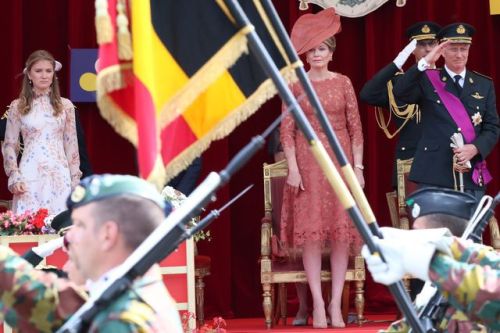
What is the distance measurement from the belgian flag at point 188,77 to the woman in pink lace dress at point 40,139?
3379 mm

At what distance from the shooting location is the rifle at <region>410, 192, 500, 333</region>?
332 centimetres

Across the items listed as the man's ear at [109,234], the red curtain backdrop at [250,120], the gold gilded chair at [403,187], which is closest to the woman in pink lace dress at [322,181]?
the gold gilded chair at [403,187]

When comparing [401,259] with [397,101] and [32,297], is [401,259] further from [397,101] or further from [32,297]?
[397,101]

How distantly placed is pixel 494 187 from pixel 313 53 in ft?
7.82

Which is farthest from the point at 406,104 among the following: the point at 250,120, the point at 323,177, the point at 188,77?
the point at 188,77

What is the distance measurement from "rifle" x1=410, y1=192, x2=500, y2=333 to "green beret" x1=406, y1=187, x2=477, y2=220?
128 mm

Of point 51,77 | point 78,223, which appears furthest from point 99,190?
point 51,77

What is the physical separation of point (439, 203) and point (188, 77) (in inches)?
34.1

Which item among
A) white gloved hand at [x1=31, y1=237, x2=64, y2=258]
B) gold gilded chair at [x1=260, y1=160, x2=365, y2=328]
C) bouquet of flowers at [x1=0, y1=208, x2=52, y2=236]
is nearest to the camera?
white gloved hand at [x1=31, y1=237, x2=64, y2=258]

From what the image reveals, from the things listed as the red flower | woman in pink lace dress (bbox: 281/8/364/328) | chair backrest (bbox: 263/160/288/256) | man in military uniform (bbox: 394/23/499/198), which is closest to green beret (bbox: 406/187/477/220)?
the red flower

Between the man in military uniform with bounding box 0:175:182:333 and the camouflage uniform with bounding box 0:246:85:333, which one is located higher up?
the man in military uniform with bounding box 0:175:182:333

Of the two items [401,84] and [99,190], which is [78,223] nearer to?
[99,190]

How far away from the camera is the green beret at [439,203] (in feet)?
11.9

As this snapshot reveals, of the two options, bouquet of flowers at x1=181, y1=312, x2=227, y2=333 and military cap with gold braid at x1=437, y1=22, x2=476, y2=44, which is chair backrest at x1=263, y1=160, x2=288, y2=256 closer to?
military cap with gold braid at x1=437, y1=22, x2=476, y2=44
